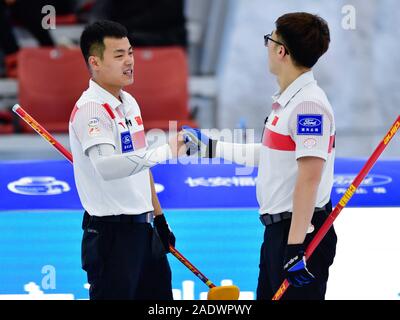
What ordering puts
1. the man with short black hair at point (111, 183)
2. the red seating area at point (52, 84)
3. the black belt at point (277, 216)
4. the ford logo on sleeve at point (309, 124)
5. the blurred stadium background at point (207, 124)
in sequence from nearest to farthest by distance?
the ford logo on sleeve at point (309, 124)
the black belt at point (277, 216)
the man with short black hair at point (111, 183)
the blurred stadium background at point (207, 124)
the red seating area at point (52, 84)

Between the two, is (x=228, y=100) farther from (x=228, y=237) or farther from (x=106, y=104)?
(x=106, y=104)

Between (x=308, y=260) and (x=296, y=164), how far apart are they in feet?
1.08

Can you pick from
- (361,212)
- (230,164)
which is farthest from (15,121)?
(361,212)

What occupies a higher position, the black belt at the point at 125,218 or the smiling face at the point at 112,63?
the smiling face at the point at 112,63

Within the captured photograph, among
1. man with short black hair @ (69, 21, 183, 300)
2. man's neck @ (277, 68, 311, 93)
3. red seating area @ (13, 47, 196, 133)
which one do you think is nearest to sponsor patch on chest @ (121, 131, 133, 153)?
man with short black hair @ (69, 21, 183, 300)

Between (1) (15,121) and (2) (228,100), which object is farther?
(2) (228,100)

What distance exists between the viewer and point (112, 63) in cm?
358

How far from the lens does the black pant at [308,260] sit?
3.39 metres

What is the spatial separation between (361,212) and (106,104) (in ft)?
4.63

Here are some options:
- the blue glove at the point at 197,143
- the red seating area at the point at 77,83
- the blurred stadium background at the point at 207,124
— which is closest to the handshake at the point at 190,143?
the blue glove at the point at 197,143

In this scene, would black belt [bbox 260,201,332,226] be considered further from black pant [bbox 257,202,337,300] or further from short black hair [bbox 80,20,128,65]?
short black hair [bbox 80,20,128,65]

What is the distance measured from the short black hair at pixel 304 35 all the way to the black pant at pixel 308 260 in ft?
1.78

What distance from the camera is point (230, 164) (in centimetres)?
442

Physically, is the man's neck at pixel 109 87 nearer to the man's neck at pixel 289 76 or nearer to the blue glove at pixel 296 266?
the man's neck at pixel 289 76
